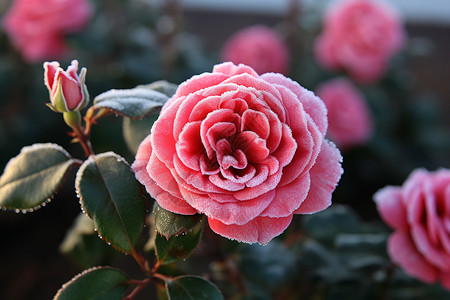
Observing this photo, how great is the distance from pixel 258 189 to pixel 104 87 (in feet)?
3.01

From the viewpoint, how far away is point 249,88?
0.37m

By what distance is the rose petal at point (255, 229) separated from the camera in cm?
37

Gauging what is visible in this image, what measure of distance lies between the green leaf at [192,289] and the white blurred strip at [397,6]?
1853mm

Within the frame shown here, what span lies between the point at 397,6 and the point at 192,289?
2.48m

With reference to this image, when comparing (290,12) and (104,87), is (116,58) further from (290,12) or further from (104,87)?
(290,12)

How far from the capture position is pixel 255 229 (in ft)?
1.22

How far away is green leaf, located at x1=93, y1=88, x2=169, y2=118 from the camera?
440 mm

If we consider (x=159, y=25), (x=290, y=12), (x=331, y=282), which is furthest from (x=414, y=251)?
(x=159, y=25)

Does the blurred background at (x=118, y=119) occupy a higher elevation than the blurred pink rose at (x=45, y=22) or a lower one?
lower

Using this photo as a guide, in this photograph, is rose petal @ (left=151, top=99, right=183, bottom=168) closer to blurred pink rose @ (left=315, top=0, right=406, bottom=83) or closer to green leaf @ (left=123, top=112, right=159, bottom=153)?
green leaf @ (left=123, top=112, right=159, bottom=153)

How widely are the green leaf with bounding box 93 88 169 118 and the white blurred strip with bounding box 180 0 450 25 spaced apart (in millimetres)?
1786

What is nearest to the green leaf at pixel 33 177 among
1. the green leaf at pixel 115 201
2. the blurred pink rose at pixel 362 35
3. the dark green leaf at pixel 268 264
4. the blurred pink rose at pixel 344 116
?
the green leaf at pixel 115 201

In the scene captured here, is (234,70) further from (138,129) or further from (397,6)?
(397,6)

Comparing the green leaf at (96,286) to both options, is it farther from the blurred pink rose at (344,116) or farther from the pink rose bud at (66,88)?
the blurred pink rose at (344,116)
